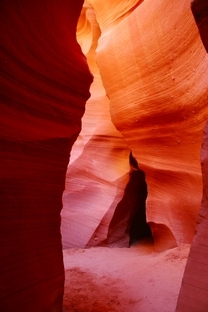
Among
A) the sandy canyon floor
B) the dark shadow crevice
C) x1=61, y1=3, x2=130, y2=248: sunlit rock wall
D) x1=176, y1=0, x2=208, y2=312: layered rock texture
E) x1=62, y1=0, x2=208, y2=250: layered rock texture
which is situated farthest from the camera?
the dark shadow crevice

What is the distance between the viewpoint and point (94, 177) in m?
7.05

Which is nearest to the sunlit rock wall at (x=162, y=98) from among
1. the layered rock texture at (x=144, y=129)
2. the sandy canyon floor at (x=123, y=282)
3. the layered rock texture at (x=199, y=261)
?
the layered rock texture at (x=144, y=129)

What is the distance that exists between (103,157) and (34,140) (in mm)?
4724

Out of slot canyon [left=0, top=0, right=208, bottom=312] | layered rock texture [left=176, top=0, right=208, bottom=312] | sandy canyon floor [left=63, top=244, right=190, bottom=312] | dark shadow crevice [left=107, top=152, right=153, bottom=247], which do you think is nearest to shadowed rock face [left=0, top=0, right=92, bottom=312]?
slot canyon [left=0, top=0, right=208, bottom=312]

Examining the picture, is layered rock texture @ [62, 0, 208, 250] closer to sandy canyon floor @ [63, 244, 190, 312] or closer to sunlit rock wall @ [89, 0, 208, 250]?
sunlit rock wall @ [89, 0, 208, 250]

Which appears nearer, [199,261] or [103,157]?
[199,261]

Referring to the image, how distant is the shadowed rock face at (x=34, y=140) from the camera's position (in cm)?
206

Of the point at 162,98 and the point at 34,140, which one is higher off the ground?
the point at 162,98

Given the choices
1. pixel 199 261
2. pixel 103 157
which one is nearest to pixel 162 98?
pixel 103 157

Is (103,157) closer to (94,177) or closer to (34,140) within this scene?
(94,177)

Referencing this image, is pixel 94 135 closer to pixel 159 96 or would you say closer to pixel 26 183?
pixel 159 96

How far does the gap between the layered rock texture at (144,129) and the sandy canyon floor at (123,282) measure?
3.23 ft

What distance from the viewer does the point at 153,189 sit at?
581 centimetres

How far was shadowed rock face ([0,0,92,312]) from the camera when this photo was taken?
2.06 m
